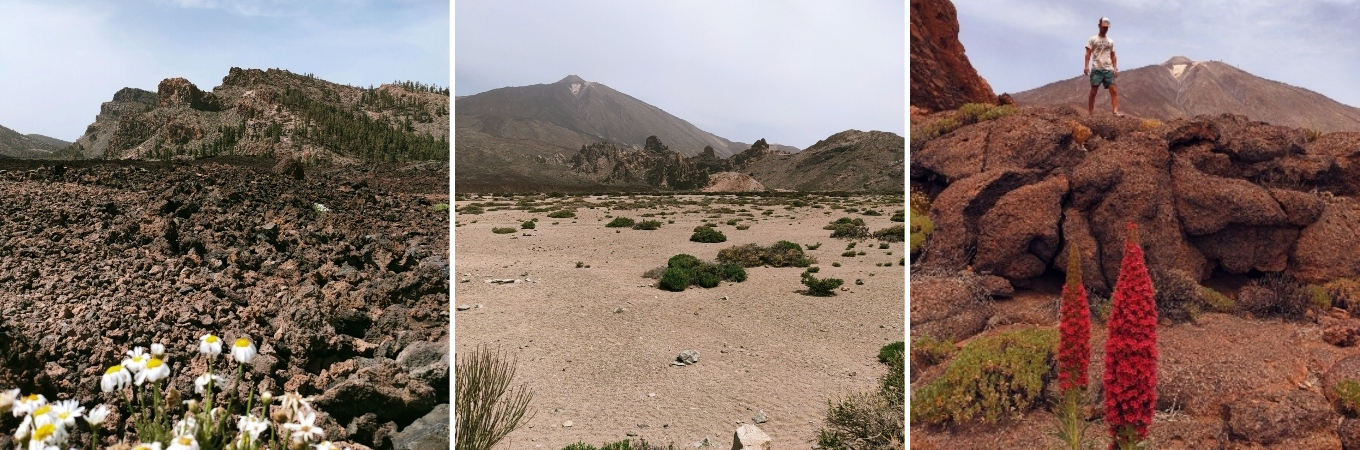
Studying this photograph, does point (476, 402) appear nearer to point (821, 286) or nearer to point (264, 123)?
point (264, 123)

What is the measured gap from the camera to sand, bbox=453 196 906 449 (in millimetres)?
5262

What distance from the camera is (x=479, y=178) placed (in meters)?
24.5

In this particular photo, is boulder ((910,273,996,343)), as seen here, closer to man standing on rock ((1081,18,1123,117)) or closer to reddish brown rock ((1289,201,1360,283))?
man standing on rock ((1081,18,1123,117))

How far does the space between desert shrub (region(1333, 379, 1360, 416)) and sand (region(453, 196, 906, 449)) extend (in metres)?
2.79

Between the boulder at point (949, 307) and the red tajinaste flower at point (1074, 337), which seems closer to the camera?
the red tajinaste flower at point (1074, 337)

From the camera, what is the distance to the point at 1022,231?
11.9ft

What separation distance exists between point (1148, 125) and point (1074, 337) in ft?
5.65

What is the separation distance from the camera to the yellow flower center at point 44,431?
150 cm

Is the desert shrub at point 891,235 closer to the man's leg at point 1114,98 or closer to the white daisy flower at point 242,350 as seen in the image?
the man's leg at point 1114,98

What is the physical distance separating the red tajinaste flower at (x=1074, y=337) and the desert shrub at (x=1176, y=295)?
4.25 ft

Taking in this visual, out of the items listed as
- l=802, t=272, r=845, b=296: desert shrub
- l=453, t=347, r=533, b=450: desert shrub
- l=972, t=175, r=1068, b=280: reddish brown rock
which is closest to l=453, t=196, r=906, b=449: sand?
l=802, t=272, r=845, b=296: desert shrub

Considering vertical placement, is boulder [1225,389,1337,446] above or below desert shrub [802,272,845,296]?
above

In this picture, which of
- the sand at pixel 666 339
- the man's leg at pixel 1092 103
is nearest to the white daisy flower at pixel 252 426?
the sand at pixel 666 339

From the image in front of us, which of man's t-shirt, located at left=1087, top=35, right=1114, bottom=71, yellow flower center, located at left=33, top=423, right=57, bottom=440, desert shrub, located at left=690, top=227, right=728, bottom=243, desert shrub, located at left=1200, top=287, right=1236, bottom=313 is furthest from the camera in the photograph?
desert shrub, located at left=690, top=227, right=728, bottom=243
